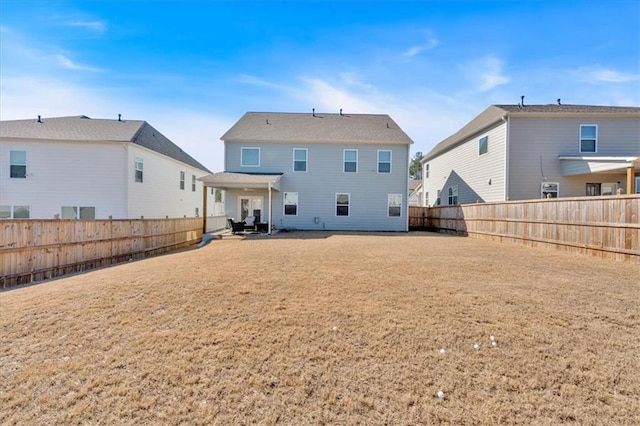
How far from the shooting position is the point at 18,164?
14883 mm

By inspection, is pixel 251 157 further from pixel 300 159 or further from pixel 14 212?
pixel 14 212

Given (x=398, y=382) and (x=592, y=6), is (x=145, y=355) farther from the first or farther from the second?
(x=592, y=6)

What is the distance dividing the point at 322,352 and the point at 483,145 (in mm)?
17655

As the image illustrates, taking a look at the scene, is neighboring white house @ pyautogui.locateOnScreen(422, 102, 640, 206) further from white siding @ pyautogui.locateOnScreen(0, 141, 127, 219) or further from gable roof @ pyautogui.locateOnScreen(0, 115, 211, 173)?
white siding @ pyautogui.locateOnScreen(0, 141, 127, 219)

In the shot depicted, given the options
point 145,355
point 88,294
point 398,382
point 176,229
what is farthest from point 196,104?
point 398,382

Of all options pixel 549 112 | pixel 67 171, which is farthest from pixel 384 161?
pixel 67 171

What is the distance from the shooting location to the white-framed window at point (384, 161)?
60.9 ft

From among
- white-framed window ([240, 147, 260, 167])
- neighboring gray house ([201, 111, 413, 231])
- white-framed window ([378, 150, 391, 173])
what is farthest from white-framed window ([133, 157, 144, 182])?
white-framed window ([378, 150, 391, 173])

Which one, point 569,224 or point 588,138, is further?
point 588,138

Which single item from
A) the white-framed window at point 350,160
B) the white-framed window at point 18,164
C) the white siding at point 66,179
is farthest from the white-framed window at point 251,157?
the white-framed window at point 18,164

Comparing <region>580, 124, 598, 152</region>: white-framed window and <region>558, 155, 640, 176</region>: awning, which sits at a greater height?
<region>580, 124, 598, 152</region>: white-framed window

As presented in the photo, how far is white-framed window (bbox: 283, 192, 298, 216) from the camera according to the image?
18.5 m

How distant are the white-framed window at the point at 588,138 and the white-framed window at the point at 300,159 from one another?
14.2 meters

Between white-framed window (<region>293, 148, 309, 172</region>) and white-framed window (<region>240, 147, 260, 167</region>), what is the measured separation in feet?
7.29
